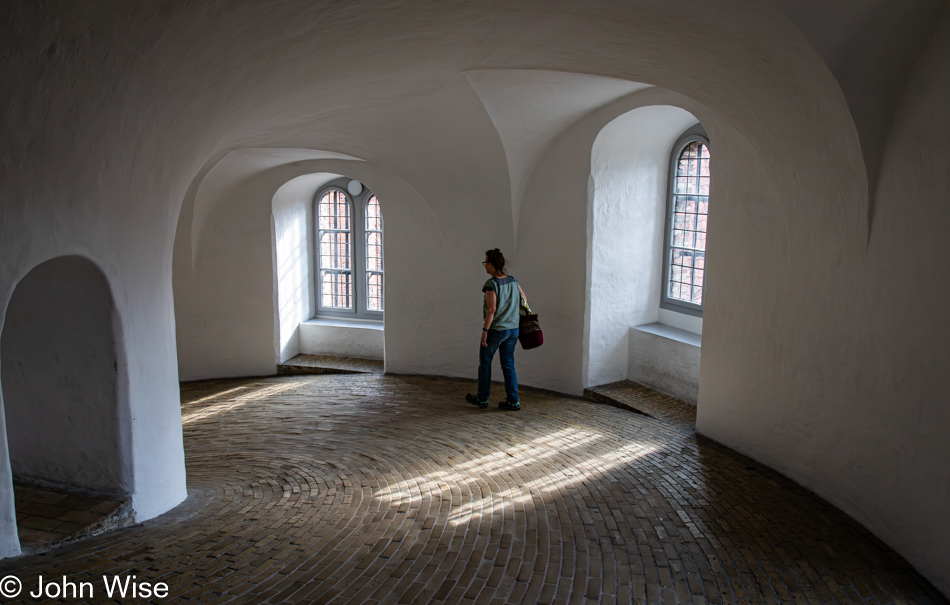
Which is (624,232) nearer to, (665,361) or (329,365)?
(665,361)

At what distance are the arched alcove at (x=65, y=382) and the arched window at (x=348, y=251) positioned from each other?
23.9 ft

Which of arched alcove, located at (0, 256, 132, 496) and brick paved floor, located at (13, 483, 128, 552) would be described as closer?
brick paved floor, located at (13, 483, 128, 552)

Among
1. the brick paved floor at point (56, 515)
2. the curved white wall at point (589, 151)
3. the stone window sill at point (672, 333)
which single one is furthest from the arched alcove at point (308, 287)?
the brick paved floor at point (56, 515)

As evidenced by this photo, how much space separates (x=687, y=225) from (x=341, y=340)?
6.09m

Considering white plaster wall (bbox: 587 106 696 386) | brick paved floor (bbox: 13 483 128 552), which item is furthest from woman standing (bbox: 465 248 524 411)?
brick paved floor (bbox: 13 483 128 552)

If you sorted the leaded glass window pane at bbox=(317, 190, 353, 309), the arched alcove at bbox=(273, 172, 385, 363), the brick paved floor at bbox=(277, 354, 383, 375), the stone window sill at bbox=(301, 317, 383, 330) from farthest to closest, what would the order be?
the leaded glass window pane at bbox=(317, 190, 353, 309) → the stone window sill at bbox=(301, 317, 383, 330) → the arched alcove at bbox=(273, 172, 385, 363) → the brick paved floor at bbox=(277, 354, 383, 375)

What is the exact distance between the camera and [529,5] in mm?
4488

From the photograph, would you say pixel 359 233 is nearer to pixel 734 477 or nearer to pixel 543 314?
pixel 543 314

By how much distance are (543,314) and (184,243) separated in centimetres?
567

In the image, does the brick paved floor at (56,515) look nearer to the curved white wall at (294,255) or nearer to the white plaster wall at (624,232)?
the white plaster wall at (624,232)

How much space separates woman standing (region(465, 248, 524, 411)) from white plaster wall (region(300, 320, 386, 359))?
11.9ft

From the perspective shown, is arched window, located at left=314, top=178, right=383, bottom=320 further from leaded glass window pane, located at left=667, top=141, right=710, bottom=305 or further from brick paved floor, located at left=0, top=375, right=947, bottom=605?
leaded glass window pane, located at left=667, top=141, right=710, bottom=305

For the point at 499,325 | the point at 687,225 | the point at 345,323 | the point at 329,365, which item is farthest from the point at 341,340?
the point at 687,225

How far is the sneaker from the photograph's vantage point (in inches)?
335
